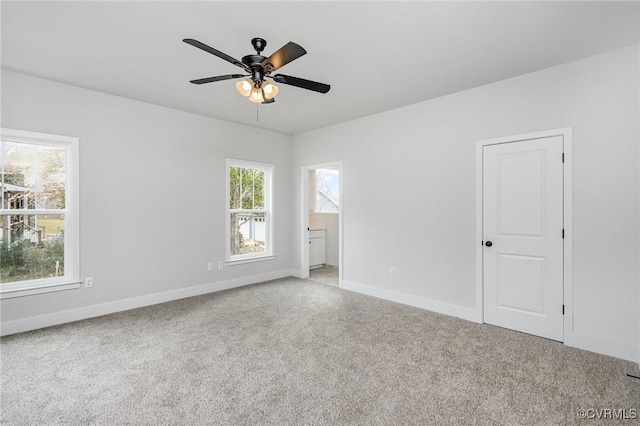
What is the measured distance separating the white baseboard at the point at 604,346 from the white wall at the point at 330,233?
4.38 metres

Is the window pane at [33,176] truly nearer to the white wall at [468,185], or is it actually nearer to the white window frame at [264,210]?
the white window frame at [264,210]

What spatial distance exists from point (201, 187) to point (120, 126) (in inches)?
49.4

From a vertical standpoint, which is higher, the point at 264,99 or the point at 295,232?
the point at 264,99

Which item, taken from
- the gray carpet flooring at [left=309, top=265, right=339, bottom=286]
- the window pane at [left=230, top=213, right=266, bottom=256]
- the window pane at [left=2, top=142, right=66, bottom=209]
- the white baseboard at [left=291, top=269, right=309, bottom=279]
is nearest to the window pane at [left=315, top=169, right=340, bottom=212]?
the gray carpet flooring at [left=309, top=265, right=339, bottom=286]

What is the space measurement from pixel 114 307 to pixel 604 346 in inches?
201

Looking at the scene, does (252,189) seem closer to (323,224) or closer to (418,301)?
A: (323,224)

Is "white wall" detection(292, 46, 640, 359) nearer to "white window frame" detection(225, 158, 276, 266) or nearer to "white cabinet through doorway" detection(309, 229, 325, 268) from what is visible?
"white window frame" detection(225, 158, 276, 266)

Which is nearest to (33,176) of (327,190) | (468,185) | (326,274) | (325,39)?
(325,39)

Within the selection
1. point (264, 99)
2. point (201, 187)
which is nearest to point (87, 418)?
point (264, 99)

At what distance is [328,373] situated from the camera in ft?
7.97

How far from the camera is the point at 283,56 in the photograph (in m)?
2.15

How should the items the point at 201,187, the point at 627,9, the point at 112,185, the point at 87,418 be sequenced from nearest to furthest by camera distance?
1. the point at 87,418
2. the point at 627,9
3. the point at 112,185
4. the point at 201,187

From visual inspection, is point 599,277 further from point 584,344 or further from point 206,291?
point 206,291

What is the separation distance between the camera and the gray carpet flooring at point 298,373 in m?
1.97
